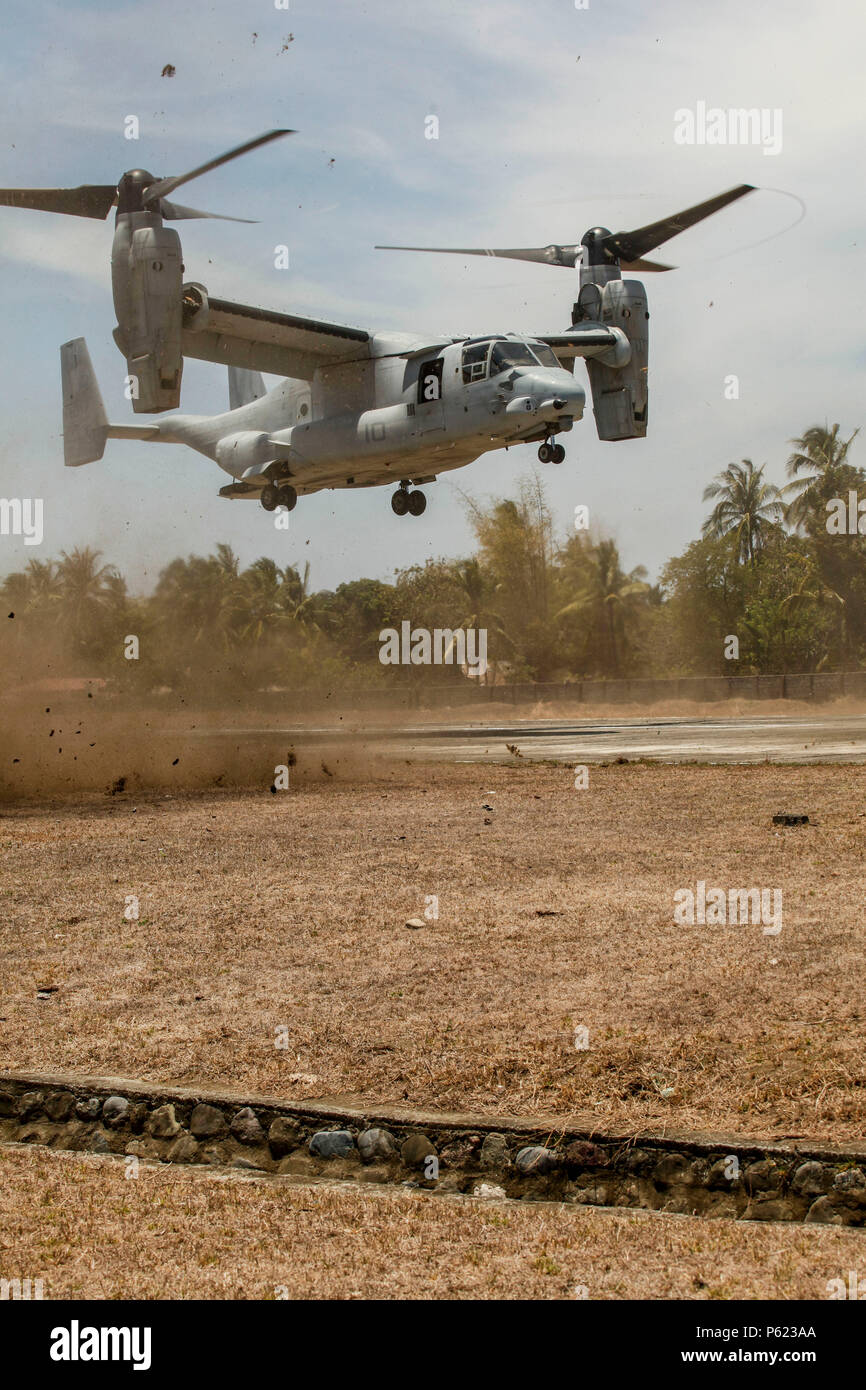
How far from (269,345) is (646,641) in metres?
59.5

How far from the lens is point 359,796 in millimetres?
22953

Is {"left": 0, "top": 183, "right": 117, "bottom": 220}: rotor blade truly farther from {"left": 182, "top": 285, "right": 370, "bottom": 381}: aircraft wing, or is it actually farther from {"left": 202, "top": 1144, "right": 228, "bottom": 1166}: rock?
{"left": 202, "top": 1144, "right": 228, "bottom": 1166}: rock

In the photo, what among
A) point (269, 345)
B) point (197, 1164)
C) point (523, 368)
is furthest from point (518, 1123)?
point (269, 345)

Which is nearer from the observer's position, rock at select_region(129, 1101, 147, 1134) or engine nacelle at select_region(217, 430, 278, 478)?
rock at select_region(129, 1101, 147, 1134)

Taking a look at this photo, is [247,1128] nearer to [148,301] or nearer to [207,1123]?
[207,1123]

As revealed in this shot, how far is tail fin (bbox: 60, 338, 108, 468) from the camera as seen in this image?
139 ft

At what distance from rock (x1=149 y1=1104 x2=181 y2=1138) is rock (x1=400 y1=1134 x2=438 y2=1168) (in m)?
1.27

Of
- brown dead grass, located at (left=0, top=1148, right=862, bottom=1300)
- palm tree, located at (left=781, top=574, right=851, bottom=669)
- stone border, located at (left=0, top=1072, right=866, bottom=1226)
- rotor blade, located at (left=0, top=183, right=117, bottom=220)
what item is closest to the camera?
brown dead grass, located at (left=0, top=1148, right=862, bottom=1300)

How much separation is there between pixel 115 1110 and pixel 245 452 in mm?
34053

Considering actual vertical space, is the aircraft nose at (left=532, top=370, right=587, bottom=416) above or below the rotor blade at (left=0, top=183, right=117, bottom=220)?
below

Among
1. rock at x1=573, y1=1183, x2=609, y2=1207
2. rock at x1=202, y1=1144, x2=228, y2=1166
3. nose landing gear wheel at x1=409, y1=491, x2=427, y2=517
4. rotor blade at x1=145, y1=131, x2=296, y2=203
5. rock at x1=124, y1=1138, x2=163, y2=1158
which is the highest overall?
rotor blade at x1=145, y1=131, x2=296, y2=203

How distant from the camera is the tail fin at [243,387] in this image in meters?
44.8

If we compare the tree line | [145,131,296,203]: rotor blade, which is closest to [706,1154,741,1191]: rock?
[145,131,296,203]: rotor blade

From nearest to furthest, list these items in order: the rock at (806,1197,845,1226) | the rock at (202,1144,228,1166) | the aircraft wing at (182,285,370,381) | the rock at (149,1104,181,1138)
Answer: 1. the rock at (806,1197,845,1226)
2. the rock at (202,1144,228,1166)
3. the rock at (149,1104,181,1138)
4. the aircraft wing at (182,285,370,381)
